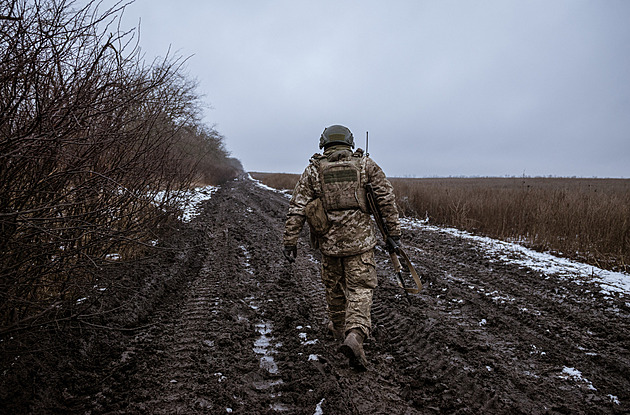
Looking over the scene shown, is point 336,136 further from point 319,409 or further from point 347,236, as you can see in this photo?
point 319,409

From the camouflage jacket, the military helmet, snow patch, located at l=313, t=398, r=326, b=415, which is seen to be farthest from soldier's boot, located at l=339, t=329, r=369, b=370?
the military helmet

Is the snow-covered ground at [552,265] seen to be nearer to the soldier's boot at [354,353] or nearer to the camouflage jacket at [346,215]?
the camouflage jacket at [346,215]

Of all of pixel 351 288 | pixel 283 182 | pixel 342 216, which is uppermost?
pixel 283 182

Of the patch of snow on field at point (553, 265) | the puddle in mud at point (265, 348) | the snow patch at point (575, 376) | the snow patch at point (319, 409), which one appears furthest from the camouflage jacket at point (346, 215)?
the patch of snow on field at point (553, 265)

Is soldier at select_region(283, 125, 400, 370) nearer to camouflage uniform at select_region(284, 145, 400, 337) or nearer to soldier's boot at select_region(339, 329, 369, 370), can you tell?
camouflage uniform at select_region(284, 145, 400, 337)

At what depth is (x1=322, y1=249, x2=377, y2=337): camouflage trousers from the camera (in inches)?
113

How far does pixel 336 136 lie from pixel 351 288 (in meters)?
1.45

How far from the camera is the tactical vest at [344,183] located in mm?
3104

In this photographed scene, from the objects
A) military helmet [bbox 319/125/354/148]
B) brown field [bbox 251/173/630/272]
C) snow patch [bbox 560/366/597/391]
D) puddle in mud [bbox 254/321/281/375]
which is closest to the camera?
snow patch [bbox 560/366/597/391]

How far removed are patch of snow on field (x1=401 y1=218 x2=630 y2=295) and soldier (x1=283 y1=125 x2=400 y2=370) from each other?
376 centimetres

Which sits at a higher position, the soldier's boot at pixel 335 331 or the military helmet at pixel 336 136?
the military helmet at pixel 336 136

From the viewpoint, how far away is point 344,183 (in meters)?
3.12

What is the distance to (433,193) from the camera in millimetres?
13094

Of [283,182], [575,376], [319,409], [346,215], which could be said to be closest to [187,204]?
[346,215]
